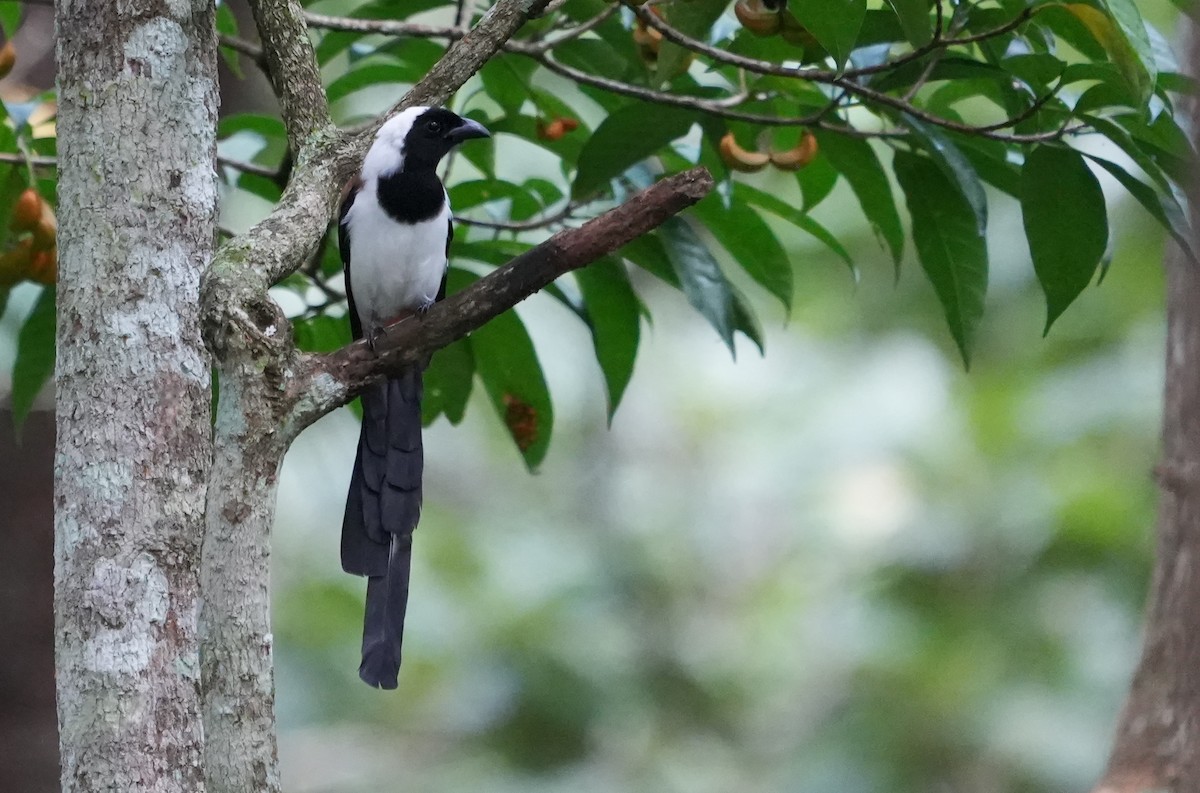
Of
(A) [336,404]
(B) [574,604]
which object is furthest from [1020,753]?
(A) [336,404]

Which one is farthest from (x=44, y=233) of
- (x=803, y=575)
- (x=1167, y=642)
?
(x=803, y=575)

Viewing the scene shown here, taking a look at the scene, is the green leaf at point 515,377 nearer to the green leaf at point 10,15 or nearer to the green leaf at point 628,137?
the green leaf at point 628,137

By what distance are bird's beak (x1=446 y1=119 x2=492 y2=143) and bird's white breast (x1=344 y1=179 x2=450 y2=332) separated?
15 cm

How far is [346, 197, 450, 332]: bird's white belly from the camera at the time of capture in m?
2.97

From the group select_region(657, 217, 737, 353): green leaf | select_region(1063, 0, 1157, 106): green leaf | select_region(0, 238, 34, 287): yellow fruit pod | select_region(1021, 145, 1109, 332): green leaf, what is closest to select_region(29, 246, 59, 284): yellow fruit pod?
select_region(0, 238, 34, 287): yellow fruit pod

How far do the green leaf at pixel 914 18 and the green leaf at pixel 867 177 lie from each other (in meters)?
0.42

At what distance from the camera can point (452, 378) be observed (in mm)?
2922

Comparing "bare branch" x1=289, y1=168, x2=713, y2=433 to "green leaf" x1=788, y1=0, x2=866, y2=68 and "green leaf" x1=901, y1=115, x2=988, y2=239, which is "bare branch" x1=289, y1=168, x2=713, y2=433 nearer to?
"green leaf" x1=788, y1=0, x2=866, y2=68

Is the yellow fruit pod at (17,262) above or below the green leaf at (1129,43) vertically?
above

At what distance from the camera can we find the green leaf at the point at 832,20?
6.66ft

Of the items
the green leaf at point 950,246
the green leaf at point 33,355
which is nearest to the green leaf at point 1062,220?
the green leaf at point 950,246

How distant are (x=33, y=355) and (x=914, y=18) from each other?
2009 millimetres

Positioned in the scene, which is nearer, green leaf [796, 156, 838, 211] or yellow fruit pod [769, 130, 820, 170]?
yellow fruit pod [769, 130, 820, 170]

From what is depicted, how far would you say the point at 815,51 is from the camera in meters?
2.33
